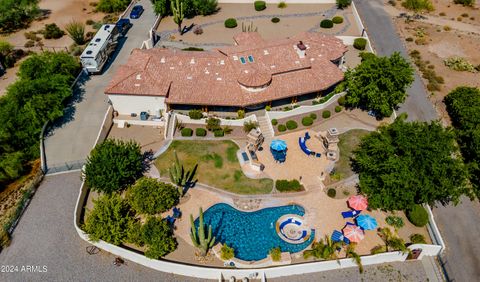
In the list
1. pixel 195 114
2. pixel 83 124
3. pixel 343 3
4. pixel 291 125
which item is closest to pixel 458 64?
pixel 343 3

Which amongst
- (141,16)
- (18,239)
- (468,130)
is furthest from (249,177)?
(141,16)

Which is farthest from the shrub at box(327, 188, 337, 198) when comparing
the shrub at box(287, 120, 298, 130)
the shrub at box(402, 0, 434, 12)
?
the shrub at box(402, 0, 434, 12)

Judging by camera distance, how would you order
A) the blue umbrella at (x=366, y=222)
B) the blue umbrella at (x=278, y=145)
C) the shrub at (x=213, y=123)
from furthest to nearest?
the shrub at (x=213, y=123) → the blue umbrella at (x=278, y=145) → the blue umbrella at (x=366, y=222)

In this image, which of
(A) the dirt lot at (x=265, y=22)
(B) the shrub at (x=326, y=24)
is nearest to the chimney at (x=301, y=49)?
(A) the dirt lot at (x=265, y=22)

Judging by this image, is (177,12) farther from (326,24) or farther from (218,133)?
(218,133)

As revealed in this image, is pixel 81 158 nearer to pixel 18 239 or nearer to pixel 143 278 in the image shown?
pixel 18 239

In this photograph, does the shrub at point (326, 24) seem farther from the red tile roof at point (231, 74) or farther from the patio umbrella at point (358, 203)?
the patio umbrella at point (358, 203)
